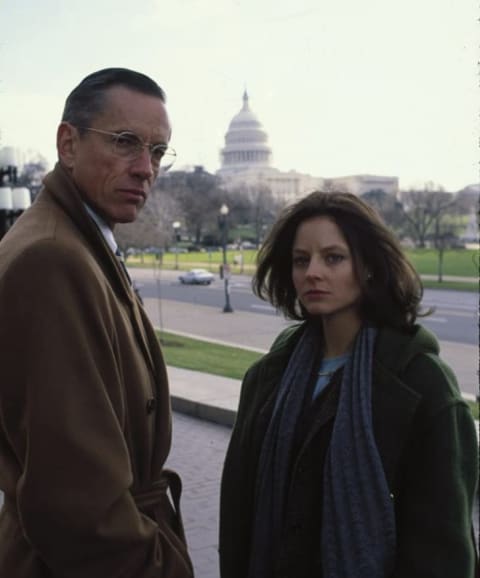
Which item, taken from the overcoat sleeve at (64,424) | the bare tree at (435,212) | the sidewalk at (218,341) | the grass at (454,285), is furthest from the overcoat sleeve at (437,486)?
the bare tree at (435,212)

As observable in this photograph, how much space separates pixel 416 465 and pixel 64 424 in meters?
0.96

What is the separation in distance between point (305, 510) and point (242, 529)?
34 centimetres

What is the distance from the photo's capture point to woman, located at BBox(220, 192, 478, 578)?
1907 mm

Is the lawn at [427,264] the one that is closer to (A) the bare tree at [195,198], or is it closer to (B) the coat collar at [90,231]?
(A) the bare tree at [195,198]

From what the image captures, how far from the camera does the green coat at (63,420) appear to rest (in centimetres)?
156

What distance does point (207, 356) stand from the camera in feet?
40.4

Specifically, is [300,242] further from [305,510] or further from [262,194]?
[262,194]

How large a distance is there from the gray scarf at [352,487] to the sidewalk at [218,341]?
5528 mm

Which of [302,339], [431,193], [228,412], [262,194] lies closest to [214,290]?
[431,193]

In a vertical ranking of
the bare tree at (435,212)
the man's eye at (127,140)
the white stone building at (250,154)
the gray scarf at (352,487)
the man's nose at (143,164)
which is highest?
the white stone building at (250,154)

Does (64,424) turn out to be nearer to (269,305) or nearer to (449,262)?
(269,305)

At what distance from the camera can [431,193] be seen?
48.7 m

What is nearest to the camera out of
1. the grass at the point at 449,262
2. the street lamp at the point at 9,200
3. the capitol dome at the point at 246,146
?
the street lamp at the point at 9,200

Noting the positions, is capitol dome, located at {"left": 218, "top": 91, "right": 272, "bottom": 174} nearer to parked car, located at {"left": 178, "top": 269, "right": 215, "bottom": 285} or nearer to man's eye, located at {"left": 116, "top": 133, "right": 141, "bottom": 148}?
parked car, located at {"left": 178, "top": 269, "right": 215, "bottom": 285}
